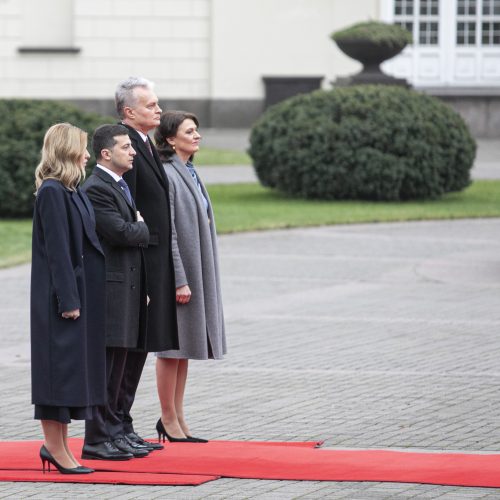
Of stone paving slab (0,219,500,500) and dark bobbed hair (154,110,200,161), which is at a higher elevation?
dark bobbed hair (154,110,200,161)

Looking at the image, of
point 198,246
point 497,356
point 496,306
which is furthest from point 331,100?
point 198,246

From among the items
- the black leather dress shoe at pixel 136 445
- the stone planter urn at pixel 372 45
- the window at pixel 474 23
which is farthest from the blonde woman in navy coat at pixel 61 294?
the window at pixel 474 23

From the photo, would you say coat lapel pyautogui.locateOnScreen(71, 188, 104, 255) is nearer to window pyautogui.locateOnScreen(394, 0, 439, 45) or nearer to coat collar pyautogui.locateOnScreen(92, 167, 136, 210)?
coat collar pyautogui.locateOnScreen(92, 167, 136, 210)

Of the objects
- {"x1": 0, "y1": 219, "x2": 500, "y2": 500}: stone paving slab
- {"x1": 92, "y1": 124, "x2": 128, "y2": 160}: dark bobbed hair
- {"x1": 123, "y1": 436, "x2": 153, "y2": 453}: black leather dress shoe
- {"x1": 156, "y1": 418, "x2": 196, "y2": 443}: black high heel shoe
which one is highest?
{"x1": 92, "y1": 124, "x2": 128, "y2": 160}: dark bobbed hair

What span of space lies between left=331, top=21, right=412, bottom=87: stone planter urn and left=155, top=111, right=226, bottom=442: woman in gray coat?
55.6ft

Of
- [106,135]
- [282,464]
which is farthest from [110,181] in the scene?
[282,464]

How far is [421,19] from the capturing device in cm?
3556

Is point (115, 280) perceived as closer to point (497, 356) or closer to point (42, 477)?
point (42, 477)

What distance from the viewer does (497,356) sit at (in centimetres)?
1038

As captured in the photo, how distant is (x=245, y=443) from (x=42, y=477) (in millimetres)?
1203

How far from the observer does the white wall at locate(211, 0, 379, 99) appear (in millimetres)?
34719

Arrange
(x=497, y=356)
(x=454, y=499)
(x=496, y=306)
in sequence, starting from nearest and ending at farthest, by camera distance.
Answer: (x=454, y=499), (x=497, y=356), (x=496, y=306)

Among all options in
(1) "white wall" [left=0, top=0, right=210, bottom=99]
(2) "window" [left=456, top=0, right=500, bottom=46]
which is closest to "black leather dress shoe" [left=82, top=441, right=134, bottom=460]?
(1) "white wall" [left=0, top=0, right=210, bottom=99]

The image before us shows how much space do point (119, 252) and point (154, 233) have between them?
0.88 ft
